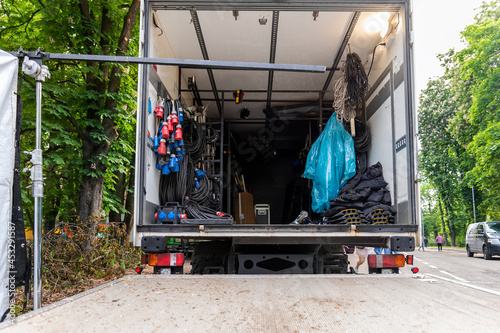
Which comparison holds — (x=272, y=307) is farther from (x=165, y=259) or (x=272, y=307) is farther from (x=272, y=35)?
(x=272, y=35)

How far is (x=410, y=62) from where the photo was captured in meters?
5.05

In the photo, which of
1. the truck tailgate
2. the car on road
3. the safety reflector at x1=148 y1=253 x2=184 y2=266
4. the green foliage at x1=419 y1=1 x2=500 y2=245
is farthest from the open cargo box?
the green foliage at x1=419 y1=1 x2=500 y2=245

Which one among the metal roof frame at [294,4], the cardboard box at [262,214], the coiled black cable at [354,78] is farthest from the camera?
the cardboard box at [262,214]

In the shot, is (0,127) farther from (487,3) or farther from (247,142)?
(487,3)

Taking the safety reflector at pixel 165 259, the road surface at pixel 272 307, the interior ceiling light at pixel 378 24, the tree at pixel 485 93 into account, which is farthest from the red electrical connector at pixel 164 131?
the tree at pixel 485 93

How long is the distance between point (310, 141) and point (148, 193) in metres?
4.68

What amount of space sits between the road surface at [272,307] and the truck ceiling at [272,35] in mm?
3122

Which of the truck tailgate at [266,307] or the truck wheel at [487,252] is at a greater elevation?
the truck tailgate at [266,307]

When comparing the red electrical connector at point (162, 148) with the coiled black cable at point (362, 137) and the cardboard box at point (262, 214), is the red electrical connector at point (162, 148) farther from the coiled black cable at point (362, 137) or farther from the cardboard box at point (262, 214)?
the cardboard box at point (262, 214)

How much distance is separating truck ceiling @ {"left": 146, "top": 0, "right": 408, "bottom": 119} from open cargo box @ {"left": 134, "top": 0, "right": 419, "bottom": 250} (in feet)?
0.05

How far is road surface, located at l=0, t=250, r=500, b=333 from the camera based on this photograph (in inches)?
101

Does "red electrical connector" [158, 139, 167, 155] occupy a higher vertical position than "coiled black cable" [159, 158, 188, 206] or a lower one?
higher

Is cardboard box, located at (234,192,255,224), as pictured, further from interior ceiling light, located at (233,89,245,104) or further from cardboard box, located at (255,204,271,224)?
interior ceiling light, located at (233,89,245,104)

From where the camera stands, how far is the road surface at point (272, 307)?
2.55m
